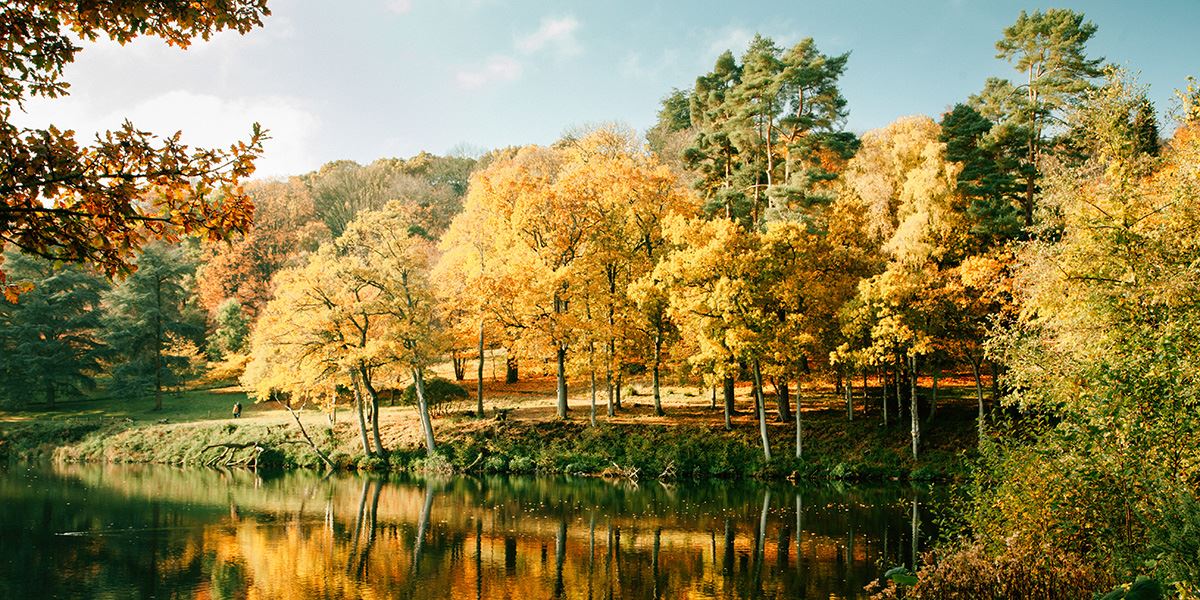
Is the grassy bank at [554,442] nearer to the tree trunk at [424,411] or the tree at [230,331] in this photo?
the tree trunk at [424,411]

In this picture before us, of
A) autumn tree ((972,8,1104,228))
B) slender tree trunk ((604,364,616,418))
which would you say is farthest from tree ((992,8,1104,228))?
slender tree trunk ((604,364,616,418))

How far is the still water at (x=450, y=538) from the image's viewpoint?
15125 mm

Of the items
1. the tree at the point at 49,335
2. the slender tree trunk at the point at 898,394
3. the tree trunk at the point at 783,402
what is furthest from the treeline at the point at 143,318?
the slender tree trunk at the point at 898,394

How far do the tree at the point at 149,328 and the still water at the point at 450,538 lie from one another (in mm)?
17371

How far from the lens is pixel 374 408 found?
33750mm

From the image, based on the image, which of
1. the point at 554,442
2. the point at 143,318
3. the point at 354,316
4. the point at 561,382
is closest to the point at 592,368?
the point at 561,382

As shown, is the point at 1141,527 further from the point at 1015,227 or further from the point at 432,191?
the point at 432,191

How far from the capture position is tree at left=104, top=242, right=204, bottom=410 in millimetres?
46938

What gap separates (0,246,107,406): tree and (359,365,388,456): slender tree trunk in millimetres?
24851

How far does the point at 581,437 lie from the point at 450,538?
1479 centimetres

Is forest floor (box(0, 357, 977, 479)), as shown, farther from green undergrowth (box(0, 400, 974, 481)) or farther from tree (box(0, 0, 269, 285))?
tree (box(0, 0, 269, 285))

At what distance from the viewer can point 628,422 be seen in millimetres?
34969

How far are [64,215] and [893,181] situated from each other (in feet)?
116

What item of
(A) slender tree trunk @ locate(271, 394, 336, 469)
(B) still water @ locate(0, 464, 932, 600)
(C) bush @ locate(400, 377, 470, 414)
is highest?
(C) bush @ locate(400, 377, 470, 414)
